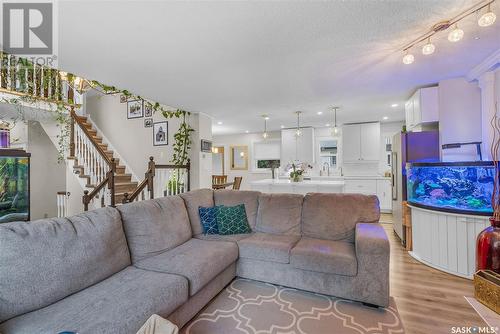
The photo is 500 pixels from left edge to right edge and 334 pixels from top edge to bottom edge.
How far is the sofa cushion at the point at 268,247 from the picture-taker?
238cm

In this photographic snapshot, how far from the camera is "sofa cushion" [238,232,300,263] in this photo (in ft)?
7.81

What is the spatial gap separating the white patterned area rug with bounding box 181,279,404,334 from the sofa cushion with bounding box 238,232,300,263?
0.34 m

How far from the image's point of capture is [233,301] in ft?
7.23

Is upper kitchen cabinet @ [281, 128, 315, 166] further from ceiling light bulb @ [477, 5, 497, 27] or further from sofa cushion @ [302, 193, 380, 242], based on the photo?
ceiling light bulb @ [477, 5, 497, 27]

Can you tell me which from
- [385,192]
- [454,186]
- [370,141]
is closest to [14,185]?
[454,186]

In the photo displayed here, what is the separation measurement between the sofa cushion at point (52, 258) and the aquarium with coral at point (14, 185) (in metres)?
1.57

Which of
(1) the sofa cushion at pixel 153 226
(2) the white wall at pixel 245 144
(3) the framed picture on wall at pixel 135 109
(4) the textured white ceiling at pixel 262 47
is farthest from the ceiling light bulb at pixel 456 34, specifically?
(2) the white wall at pixel 245 144

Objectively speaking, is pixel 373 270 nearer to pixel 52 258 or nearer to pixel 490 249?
pixel 490 249

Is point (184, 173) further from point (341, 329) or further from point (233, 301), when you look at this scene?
point (341, 329)

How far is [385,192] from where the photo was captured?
617 cm

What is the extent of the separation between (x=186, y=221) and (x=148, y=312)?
1.36m

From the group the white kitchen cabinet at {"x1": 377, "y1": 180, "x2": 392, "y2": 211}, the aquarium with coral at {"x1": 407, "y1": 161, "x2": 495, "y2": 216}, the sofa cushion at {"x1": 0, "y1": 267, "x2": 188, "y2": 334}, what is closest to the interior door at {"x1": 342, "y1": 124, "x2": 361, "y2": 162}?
the white kitchen cabinet at {"x1": 377, "y1": 180, "x2": 392, "y2": 211}

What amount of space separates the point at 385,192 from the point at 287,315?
5.36 metres

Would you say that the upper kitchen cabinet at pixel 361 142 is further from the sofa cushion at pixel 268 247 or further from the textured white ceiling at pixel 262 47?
the sofa cushion at pixel 268 247
